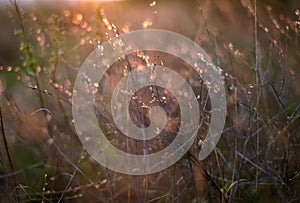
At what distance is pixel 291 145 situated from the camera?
2.50 metres

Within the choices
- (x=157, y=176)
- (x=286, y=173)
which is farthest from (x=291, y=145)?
(x=157, y=176)

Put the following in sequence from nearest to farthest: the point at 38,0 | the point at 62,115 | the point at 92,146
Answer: the point at 92,146 < the point at 62,115 < the point at 38,0

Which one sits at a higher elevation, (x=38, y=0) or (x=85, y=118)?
(x=38, y=0)

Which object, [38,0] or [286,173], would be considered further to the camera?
[38,0]

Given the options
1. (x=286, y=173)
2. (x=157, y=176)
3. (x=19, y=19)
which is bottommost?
(x=286, y=173)

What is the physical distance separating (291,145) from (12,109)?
1.42 m

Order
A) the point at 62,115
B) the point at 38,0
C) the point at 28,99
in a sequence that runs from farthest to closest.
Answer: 1. the point at 28,99
2. the point at 38,0
3. the point at 62,115

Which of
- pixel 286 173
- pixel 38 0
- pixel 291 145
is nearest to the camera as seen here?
pixel 286 173

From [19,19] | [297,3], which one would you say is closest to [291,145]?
[19,19]

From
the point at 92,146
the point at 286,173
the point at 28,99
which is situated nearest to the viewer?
the point at 286,173

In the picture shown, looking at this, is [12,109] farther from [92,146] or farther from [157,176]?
[157,176]

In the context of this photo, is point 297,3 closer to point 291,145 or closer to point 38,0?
point 38,0

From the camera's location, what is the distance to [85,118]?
266 cm

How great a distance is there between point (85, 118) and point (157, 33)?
1.03 m
